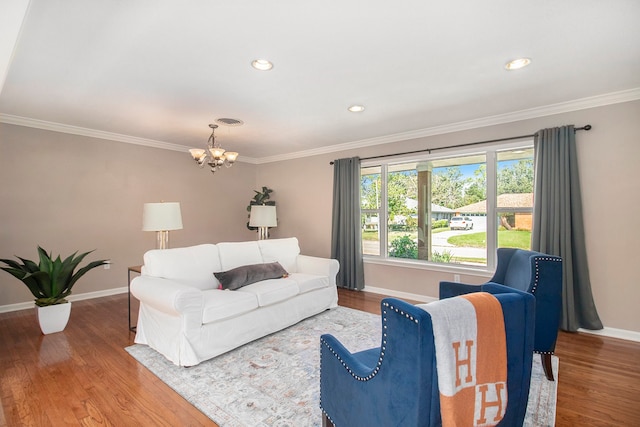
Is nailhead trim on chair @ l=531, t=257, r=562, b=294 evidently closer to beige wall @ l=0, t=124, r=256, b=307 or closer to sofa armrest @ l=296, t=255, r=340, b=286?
sofa armrest @ l=296, t=255, r=340, b=286

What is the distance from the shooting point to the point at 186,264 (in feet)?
10.1

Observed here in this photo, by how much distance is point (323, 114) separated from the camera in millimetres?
3631

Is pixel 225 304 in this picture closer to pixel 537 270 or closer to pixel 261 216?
pixel 261 216

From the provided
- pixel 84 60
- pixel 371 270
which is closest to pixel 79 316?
pixel 84 60

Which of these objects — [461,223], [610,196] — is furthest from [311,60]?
[610,196]

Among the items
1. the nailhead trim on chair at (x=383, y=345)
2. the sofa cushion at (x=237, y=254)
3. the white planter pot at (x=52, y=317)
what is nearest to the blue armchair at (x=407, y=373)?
the nailhead trim on chair at (x=383, y=345)

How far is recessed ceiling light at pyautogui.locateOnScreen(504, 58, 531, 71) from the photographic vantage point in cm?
236

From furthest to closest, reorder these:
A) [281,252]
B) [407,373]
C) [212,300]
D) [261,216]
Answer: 1. [261,216]
2. [281,252]
3. [212,300]
4. [407,373]

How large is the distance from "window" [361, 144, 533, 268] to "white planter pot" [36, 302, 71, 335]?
3893mm

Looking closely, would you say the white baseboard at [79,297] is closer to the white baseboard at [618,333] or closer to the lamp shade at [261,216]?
the lamp shade at [261,216]

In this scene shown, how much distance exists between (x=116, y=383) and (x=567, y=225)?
4.30 meters

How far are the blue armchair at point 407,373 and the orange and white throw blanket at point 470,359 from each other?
0.11 feet

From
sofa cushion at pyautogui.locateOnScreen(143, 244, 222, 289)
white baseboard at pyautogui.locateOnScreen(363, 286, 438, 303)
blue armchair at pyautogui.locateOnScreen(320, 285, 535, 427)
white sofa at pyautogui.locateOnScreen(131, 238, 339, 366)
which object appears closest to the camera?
blue armchair at pyautogui.locateOnScreen(320, 285, 535, 427)

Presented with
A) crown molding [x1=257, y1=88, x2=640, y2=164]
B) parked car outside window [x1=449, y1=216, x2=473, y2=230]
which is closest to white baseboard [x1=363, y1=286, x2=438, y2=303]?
parked car outside window [x1=449, y1=216, x2=473, y2=230]
